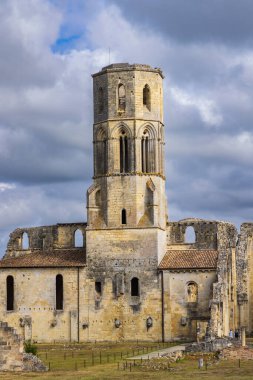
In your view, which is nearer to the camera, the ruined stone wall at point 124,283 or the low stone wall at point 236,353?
the low stone wall at point 236,353

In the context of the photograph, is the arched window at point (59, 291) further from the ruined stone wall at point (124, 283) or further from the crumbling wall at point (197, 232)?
the crumbling wall at point (197, 232)

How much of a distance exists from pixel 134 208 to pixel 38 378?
29.9 meters

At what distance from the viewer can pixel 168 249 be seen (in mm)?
83188

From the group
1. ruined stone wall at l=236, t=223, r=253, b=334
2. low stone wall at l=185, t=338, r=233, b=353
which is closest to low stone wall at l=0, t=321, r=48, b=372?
low stone wall at l=185, t=338, r=233, b=353

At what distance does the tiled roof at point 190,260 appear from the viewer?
76062 mm

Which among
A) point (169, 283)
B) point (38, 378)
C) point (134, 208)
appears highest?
point (134, 208)

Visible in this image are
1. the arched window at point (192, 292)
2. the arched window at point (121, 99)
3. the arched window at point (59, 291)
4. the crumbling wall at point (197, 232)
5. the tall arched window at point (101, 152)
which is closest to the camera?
the arched window at point (192, 292)

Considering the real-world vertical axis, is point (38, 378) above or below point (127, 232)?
below

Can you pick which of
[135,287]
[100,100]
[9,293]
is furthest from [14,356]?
[100,100]

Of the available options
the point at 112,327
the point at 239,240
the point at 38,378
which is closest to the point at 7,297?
the point at 112,327

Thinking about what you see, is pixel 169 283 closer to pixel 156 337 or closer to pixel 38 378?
pixel 156 337

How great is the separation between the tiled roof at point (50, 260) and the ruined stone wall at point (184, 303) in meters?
6.92

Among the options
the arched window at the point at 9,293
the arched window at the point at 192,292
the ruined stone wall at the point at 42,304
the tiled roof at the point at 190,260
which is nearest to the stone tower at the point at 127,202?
the tiled roof at the point at 190,260

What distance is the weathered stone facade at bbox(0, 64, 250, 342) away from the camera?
250 ft
